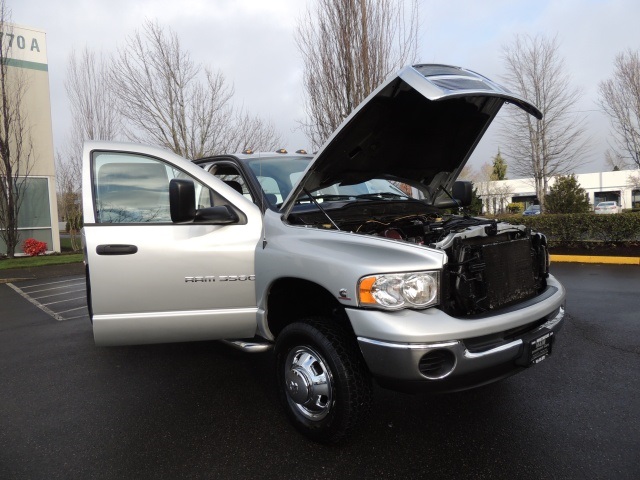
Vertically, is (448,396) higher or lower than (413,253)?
lower

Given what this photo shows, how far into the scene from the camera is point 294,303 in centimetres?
326

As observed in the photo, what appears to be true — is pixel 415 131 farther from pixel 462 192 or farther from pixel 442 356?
pixel 442 356

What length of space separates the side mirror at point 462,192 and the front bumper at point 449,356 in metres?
1.92

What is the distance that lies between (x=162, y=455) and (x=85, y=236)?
1.55 meters

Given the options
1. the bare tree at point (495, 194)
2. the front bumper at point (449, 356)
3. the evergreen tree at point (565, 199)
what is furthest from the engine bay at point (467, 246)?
the bare tree at point (495, 194)

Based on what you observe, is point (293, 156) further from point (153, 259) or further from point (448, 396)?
point (448, 396)

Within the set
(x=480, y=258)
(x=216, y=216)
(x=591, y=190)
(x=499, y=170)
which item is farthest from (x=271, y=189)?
Answer: (x=499, y=170)

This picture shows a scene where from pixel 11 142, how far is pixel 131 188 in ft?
53.4

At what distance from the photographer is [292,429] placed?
2.97m

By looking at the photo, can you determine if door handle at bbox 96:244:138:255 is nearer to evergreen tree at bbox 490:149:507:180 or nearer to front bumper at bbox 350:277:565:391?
front bumper at bbox 350:277:565:391

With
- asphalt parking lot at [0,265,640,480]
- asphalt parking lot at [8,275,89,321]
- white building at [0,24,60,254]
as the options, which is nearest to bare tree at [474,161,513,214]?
white building at [0,24,60,254]

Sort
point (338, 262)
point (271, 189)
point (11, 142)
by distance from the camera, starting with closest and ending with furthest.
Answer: point (338, 262) → point (271, 189) → point (11, 142)

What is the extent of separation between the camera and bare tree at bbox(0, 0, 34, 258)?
1559cm

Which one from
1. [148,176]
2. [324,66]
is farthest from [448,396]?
[324,66]
